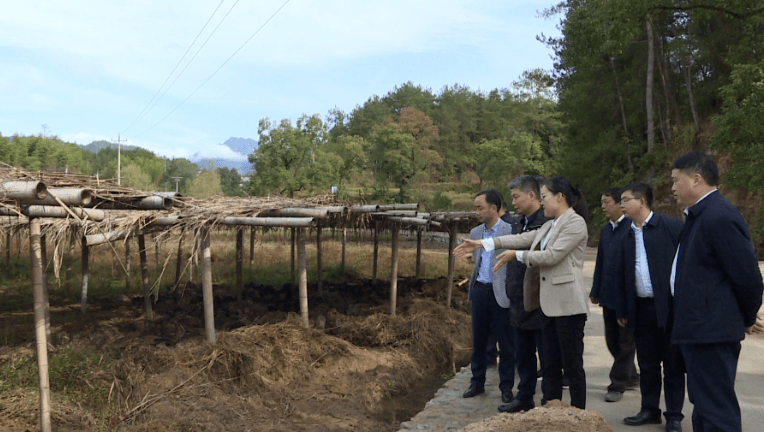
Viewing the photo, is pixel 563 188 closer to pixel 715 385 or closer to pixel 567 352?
pixel 567 352

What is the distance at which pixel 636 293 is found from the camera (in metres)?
4.14

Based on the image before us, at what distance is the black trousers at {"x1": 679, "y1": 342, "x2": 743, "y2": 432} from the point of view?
2.87 m

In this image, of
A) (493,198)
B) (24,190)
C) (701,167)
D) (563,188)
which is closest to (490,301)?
(493,198)

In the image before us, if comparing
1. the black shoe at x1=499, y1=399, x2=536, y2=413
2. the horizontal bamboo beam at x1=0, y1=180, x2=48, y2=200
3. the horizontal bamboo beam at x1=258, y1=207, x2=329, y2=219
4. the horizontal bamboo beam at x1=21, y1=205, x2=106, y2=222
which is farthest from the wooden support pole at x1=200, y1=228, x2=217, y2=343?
the black shoe at x1=499, y1=399, x2=536, y2=413

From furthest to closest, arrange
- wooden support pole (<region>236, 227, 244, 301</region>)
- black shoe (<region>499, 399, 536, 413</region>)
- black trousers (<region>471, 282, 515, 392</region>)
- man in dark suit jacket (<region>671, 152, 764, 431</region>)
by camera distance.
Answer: wooden support pole (<region>236, 227, 244, 301</region>), black trousers (<region>471, 282, 515, 392</region>), black shoe (<region>499, 399, 536, 413</region>), man in dark suit jacket (<region>671, 152, 764, 431</region>)

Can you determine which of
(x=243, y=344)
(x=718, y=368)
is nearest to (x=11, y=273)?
(x=243, y=344)

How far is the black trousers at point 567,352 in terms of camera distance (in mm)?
3748

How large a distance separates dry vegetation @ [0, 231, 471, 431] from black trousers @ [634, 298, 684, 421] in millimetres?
2478

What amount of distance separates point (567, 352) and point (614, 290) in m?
0.87

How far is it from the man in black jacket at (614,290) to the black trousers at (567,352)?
2.14 ft

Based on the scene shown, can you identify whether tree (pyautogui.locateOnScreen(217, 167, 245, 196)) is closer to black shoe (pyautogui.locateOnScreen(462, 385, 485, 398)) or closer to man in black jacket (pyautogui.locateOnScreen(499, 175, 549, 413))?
black shoe (pyautogui.locateOnScreen(462, 385, 485, 398))

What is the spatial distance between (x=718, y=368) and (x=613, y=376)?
2.05 meters

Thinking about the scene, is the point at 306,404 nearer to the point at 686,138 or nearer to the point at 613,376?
the point at 613,376

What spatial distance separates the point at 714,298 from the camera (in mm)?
2898
